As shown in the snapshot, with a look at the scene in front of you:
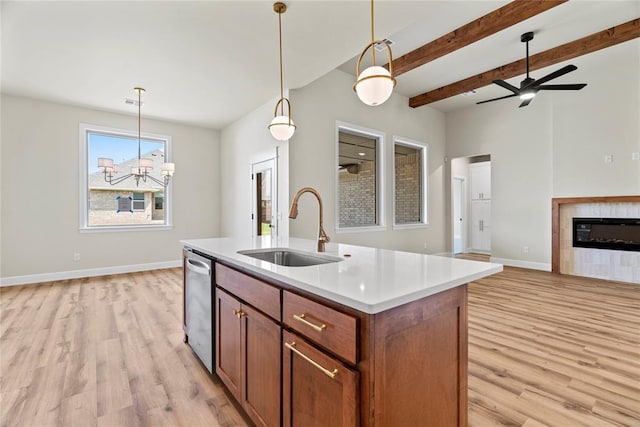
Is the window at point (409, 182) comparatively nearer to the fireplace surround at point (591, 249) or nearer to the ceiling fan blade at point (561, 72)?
the fireplace surround at point (591, 249)

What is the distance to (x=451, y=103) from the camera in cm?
664

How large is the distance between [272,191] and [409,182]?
3.30 metres

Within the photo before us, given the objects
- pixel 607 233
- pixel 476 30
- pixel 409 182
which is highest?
pixel 476 30

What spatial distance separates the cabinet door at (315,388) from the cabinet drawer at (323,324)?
1.7 inches

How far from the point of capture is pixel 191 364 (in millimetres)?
2285

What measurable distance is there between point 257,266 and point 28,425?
1576mm

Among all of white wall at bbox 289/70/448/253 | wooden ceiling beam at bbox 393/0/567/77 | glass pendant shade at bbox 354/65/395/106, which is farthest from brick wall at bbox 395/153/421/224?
glass pendant shade at bbox 354/65/395/106

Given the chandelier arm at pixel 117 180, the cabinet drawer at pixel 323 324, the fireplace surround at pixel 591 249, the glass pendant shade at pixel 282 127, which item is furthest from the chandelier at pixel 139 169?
the fireplace surround at pixel 591 249

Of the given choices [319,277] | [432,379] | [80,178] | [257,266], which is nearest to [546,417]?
[432,379]

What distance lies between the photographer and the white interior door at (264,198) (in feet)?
15.7

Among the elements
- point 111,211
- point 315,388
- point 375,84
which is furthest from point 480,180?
point 111,211

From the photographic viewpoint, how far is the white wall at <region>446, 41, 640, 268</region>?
472 centimetres

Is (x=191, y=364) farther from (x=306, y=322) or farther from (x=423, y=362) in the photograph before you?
(x=423, y=362)

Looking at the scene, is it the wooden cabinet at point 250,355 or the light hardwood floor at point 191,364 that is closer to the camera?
the wooden cabinet at point 250,355
